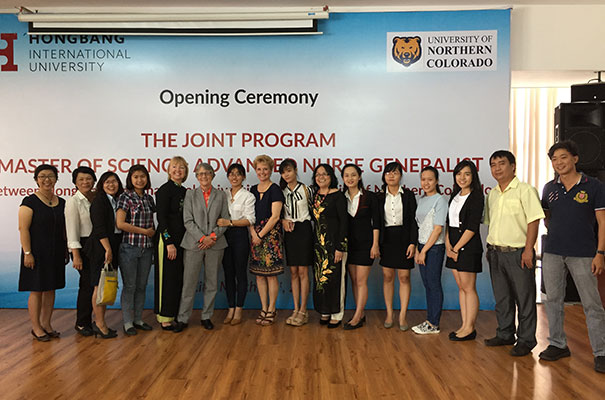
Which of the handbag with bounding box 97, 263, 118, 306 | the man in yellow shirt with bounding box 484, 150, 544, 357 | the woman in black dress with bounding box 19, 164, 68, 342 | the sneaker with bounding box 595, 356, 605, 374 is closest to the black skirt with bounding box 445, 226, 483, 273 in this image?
the man in yellow shirt with bounding box 484, 150, 544, 357

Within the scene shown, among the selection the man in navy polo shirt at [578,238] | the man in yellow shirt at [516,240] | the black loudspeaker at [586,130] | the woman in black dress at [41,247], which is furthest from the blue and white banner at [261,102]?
the man in navy polo shirt at [578,238]

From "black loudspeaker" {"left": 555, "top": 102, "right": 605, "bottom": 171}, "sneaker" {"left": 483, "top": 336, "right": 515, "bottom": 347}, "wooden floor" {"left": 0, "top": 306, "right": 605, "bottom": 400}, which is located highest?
"black loudspeaker" {"left": 555, "top": 102, "right": 605, "bottom": 171}

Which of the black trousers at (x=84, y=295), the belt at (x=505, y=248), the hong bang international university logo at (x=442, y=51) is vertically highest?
the hong bang international university logo at (x=442, y=51)

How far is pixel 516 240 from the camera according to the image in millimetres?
3607

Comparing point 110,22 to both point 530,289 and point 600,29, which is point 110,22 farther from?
point 600,29

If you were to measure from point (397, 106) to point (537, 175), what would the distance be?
4.24 metres

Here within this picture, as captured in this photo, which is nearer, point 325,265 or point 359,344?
point 359,344

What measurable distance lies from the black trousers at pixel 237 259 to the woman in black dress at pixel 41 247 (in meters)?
1.44

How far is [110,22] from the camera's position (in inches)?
197

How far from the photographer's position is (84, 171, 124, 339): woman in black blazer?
3959mm

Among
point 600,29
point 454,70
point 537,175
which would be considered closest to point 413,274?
point 454,70

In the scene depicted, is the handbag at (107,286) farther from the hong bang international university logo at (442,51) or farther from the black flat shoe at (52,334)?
the hong bang international university logo at (442,51)

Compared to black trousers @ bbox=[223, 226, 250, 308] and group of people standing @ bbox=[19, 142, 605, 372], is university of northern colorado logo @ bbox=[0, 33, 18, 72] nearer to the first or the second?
group of people standing @ bbox=[19, 142, 605, 372]

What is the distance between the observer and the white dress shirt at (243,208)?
4355mm
